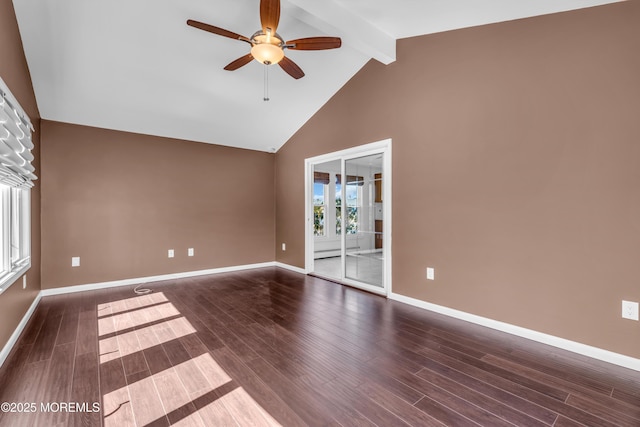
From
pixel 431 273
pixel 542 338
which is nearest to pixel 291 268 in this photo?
pixel 431 273

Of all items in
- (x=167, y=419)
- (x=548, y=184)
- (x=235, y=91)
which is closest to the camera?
(x=167, y=419)

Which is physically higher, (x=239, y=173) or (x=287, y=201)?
(x=239, y=173)

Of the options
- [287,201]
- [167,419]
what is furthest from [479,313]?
[287,201]

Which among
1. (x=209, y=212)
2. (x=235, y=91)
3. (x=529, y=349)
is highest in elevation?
(x=235, y=91)

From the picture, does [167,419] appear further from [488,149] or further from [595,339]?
[488,149]

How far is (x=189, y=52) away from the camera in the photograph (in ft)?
10.5

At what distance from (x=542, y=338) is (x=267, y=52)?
3.29 m

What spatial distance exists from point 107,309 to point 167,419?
2330mm

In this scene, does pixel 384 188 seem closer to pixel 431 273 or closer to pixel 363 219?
pixel 363 219

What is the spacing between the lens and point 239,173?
5.43 meters

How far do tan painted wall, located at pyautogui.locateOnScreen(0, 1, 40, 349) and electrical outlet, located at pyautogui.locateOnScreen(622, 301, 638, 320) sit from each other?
453 centimetres

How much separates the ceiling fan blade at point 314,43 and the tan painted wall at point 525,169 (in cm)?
137

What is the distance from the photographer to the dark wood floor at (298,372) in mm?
1606

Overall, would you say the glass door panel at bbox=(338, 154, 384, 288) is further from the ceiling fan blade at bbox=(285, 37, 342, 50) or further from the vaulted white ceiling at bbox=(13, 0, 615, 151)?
the ceiling fan blade at bbox=(285, 37, 342, 50)
